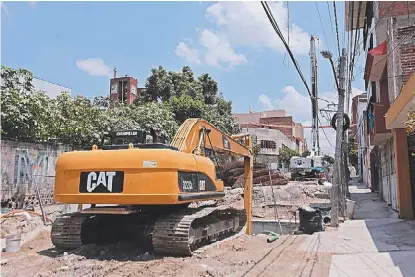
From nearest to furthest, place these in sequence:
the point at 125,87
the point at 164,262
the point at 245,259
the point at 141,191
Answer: the point at 164,262 < the point at 141,191 < the point at 245,259 < the point at 125,87

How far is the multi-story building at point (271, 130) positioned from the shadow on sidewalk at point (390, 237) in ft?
97.0

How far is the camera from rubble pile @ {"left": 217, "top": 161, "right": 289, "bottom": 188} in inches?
974

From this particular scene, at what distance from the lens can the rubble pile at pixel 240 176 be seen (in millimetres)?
24734

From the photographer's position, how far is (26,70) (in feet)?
57.0

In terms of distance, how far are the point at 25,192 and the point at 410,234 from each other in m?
11.8

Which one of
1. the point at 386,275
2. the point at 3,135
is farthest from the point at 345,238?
the point at 3,135

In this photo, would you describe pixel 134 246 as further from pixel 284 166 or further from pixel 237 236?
pixel 284 166

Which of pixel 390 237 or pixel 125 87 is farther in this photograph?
pixel 125 87

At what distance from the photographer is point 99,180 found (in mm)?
7203

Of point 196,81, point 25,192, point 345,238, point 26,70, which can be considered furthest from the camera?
point 196,81

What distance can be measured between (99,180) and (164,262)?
1854 millimetres

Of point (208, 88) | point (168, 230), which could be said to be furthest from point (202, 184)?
point (208, 88)

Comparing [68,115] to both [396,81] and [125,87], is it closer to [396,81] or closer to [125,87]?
[396,81]

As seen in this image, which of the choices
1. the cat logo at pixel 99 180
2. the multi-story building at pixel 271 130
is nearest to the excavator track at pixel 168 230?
the cat logo at pixel 99 180
